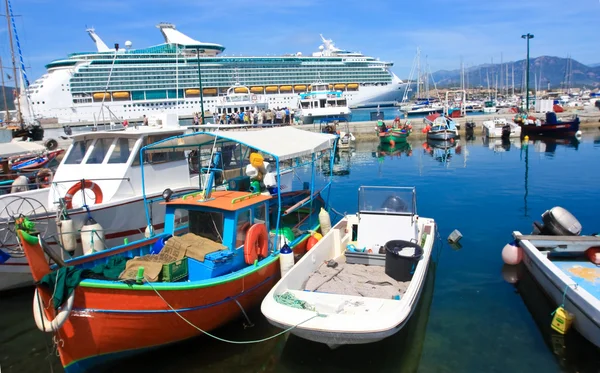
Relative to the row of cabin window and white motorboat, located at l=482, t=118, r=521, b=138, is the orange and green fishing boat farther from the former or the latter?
white motorboat, located at l=482, t=118, r=521, b=138

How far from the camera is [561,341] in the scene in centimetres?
676

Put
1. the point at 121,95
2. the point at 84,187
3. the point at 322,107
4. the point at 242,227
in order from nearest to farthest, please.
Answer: the point at 242,227, the point at 84,187, the point at 322,107, the point at 121,95

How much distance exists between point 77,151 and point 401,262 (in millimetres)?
8552

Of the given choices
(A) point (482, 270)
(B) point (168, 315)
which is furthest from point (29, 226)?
(A) point (482, 270)

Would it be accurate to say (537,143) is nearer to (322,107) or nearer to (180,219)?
(322,107)

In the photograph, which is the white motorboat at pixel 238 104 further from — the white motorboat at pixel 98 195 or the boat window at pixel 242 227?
the boat window at pixel 242 227

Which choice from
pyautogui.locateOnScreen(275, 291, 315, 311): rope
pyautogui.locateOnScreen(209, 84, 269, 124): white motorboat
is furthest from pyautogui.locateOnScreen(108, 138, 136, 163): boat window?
pyautogui.locateOnScreen(209, 84, 269, 124): white motorboat

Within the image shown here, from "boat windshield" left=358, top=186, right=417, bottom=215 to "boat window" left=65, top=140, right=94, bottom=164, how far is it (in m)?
7.08

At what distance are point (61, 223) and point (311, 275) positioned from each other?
5.24 metres

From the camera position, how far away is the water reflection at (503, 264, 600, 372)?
6184 mm

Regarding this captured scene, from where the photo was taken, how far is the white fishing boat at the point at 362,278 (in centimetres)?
588

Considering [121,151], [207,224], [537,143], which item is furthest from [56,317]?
[537,143]

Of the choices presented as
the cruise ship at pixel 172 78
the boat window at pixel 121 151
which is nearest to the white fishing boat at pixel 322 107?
the cruise ship at pixel 172 78

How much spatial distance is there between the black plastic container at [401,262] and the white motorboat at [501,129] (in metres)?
31.1
